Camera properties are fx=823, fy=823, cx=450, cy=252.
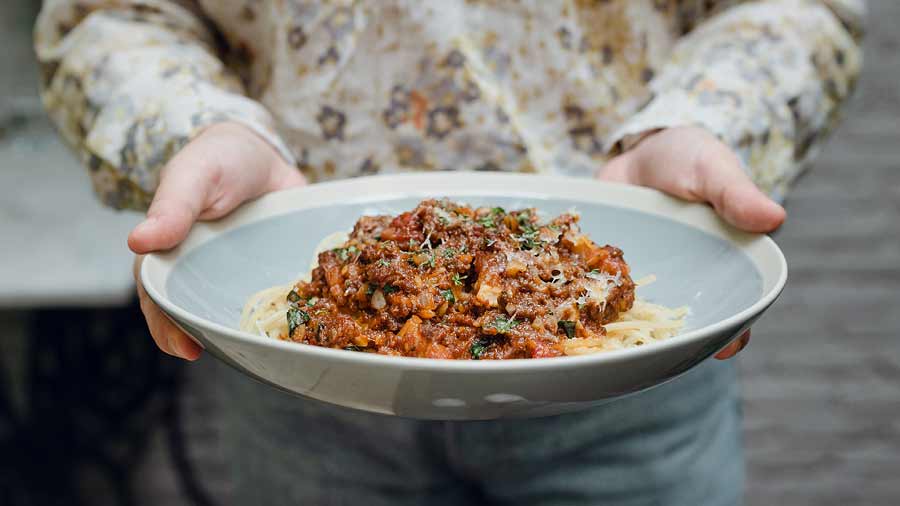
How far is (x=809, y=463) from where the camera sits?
129 inches

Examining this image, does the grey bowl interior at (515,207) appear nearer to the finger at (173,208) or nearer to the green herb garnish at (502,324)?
the finger at (173,208)

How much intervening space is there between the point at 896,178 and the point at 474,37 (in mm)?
2107

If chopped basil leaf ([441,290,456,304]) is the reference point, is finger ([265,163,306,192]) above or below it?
below

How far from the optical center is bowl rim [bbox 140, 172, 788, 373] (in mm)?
754

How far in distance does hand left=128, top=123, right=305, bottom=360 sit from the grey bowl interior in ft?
0.14

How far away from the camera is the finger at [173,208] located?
102 centimetres

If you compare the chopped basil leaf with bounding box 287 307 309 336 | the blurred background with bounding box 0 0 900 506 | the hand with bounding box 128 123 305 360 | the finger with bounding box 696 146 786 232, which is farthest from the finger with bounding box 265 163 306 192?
the blurred background with bounding box 0 0 900 506

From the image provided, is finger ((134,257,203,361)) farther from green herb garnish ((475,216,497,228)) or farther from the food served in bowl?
green herb garnish ((475,216,497,228))

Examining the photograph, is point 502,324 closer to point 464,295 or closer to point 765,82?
point 464,295

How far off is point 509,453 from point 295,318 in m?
0.60

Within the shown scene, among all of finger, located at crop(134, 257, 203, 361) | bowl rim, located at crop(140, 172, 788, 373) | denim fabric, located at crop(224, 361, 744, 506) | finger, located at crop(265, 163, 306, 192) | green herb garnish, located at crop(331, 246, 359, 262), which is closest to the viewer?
bowl rim, located at crop(140, 172, 788, 373)

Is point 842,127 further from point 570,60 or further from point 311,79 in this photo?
point 311,79

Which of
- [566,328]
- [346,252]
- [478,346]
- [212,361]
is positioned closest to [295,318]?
[346,252]

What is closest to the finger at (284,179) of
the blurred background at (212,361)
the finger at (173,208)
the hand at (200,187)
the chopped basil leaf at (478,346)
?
the hand at (200,187)
